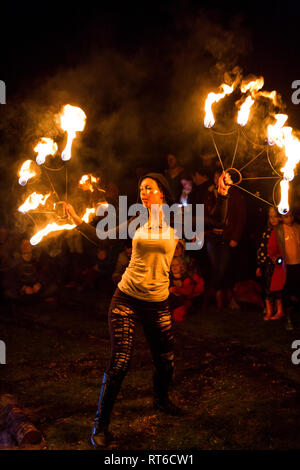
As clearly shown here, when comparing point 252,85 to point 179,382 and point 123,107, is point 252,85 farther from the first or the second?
point 123,107

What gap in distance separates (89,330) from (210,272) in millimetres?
2894

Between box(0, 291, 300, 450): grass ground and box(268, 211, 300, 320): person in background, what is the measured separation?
0.56 m

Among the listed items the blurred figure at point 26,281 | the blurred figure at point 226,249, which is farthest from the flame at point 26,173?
the blurred figure at point 26,281

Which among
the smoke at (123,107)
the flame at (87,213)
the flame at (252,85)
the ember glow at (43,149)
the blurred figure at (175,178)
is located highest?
Answer: the smoke at (123,107)

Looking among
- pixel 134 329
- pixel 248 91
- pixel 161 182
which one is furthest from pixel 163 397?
pixel 248 91

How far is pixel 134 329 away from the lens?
386 centimetres

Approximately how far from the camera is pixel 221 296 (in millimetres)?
8414

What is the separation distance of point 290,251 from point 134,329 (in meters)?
4.38

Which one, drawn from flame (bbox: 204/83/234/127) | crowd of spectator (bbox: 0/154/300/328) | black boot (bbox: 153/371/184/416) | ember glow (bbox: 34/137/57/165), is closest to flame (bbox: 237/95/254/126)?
flame (bbox: 204/83/234/127)

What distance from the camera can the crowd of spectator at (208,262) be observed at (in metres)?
7.58

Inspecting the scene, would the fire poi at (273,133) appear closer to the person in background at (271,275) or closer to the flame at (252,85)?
the flame at (252,85)

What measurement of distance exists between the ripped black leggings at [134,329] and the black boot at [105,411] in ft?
0.20

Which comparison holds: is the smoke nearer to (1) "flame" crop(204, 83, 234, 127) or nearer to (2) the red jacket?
(2) the red jacket

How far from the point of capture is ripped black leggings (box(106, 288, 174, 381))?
3.69 metres
